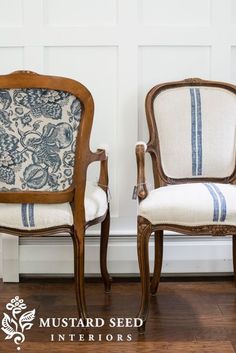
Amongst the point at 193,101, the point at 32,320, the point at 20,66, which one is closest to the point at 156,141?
the point at 193,101

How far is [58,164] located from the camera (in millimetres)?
1736

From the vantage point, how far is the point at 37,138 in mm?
1717

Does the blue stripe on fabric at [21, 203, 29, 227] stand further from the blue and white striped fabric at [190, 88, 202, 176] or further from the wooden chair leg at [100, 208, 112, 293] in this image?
the blue and white striped fabric at [190, 88, 202, 176]

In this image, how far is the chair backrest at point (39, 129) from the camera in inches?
66.8

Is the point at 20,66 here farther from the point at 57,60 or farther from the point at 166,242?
the point at 166,242

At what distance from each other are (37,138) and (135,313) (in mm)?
877

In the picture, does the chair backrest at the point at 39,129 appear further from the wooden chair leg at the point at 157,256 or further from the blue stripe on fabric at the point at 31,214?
the wooden chair leg at the point at 157,256

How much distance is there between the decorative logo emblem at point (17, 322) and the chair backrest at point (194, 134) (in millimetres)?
890

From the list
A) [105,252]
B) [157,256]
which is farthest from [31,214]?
[157,256]

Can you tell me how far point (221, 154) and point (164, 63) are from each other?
1.93 ft

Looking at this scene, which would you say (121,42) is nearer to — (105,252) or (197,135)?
(197,135)

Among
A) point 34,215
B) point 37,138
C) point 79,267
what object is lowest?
point 79,267

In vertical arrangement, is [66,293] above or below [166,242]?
below

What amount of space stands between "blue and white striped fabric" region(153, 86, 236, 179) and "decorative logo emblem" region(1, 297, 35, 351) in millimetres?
920
